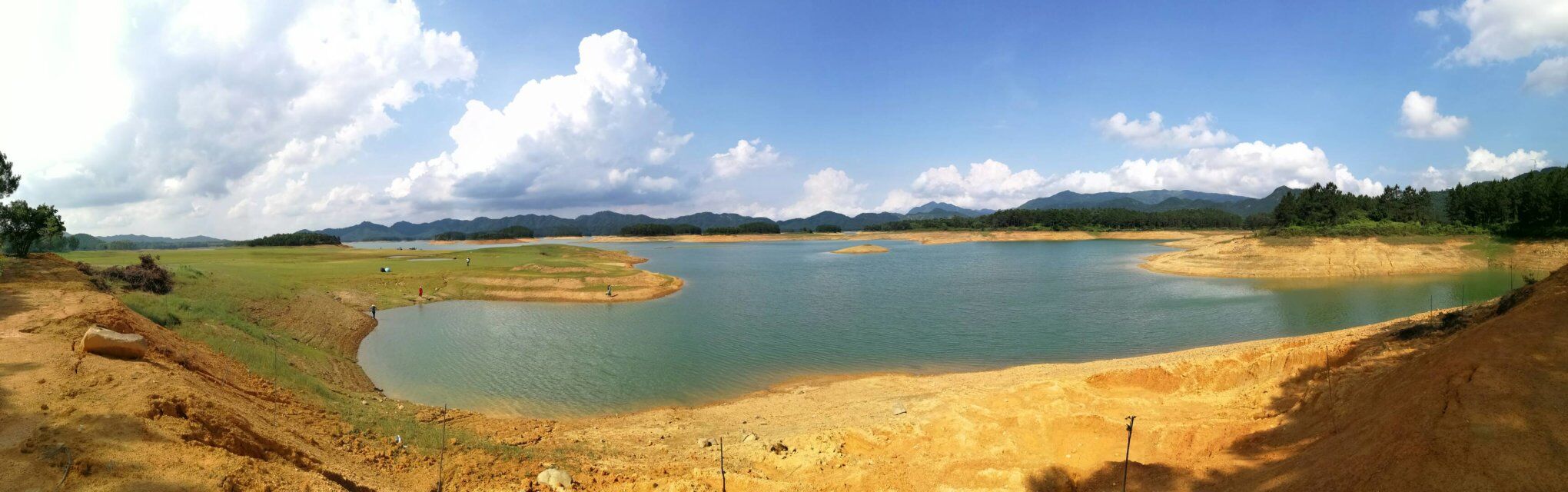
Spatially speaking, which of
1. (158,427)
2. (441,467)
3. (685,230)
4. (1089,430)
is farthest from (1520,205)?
(685,230)

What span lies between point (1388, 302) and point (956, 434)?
3212 cm

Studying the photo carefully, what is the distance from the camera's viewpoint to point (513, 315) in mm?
29344

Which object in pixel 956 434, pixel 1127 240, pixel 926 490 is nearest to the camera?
pixel 926 490

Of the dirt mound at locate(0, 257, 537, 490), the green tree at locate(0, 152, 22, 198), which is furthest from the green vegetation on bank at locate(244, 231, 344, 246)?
the dirt mound at locate(0, 257, 537, 490)

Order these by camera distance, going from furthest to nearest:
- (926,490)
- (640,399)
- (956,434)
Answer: (640,399) → (956,434) → (926,490)

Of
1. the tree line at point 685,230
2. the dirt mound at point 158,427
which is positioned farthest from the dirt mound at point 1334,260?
the tree line at point 685,230

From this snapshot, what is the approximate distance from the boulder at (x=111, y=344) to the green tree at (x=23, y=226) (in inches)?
533

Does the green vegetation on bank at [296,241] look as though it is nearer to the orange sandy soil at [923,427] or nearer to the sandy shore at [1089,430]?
the orange sandy soil at [923,427]

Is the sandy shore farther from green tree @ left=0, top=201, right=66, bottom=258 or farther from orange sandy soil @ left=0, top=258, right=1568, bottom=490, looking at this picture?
green tree @ left=0, top=201, right=66, bottom=258

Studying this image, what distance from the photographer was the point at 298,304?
2381 centimetres

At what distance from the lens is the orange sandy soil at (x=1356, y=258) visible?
1532 inches

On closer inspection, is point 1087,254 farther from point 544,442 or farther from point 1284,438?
point 544,442

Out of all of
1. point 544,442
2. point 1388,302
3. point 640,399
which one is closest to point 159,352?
point 544,442

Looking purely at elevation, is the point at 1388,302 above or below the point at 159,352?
below
